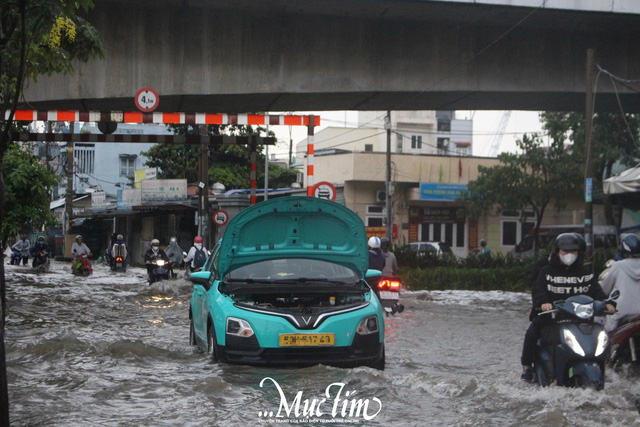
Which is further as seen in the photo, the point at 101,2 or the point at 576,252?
the point at 101,2

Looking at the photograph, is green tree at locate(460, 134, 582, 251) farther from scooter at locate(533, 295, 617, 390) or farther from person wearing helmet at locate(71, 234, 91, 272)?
scooter at locate(533, 295, 617, 390)

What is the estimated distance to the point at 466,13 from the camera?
1630cm

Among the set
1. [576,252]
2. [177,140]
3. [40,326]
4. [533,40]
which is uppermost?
[533,40]

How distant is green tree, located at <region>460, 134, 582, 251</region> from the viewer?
37.5 m

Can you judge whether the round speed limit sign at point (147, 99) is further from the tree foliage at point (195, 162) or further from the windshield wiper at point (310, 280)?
the tree foliage at point (195, 162)

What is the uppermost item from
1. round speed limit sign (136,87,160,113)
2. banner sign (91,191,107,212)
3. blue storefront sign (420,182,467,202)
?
round speed limit sign (136,87,160,113)

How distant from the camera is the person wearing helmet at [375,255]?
13.9 m

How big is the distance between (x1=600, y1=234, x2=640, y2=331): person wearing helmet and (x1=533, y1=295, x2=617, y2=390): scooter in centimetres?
117

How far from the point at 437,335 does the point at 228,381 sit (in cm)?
632

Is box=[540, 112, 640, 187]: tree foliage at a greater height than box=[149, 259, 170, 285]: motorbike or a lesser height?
greater

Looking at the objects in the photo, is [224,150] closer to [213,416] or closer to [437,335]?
[437,335]

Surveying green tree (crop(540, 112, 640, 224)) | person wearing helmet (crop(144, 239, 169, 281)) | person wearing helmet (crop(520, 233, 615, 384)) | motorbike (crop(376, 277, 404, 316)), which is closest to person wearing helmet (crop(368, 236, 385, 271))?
motorbike (crop(376, 277, 404, 316))

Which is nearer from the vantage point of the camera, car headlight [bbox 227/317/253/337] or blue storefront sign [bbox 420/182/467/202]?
car headlight [bbox 227/317/253/337]

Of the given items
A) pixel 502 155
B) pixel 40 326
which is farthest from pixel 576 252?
pixel 502 155
